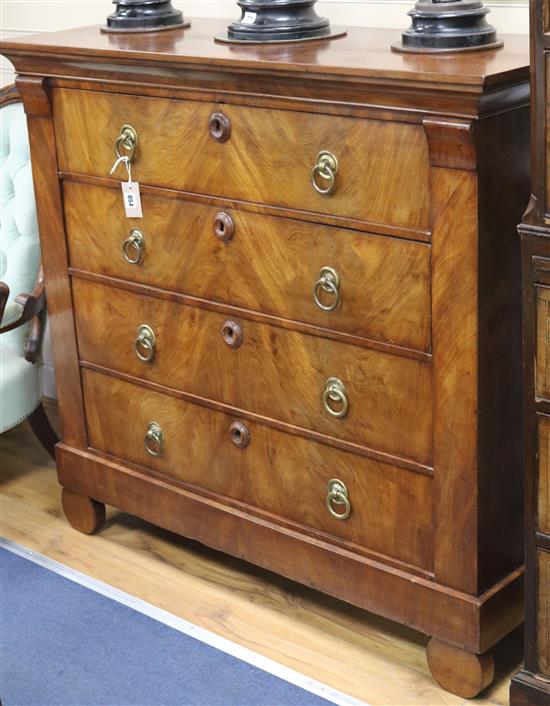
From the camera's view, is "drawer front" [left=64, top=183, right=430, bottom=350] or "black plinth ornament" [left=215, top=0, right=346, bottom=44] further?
"black plinth ornament" [left=215, top=0, right=346, bottom=44]

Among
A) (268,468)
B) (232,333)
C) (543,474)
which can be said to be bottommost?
(268,468)

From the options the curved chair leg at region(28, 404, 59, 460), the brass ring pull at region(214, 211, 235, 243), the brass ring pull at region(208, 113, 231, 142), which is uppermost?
the brass ring pull at region(208, 113, 231, 142)

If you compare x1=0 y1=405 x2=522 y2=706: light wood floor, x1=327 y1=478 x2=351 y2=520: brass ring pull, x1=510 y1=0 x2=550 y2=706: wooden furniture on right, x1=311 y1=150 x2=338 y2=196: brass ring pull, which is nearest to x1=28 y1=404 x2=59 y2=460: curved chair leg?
x1=0 y1=405 x2=522 y2=706: light wood floor

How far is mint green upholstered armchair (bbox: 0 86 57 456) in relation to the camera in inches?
128

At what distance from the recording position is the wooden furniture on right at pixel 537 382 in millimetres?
1938

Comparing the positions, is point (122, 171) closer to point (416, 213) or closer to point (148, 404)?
point (148, 404)

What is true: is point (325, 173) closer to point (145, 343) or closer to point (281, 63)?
point (281, 63)

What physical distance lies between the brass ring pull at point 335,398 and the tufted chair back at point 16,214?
1.18 metres

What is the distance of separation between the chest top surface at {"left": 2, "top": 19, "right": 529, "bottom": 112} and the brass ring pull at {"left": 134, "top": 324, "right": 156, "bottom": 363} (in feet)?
2.02

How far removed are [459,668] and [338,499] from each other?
45cm

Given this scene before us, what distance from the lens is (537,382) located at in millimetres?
2135

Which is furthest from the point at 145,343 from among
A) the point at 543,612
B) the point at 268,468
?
the point at 543,612

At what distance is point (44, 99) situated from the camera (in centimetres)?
286

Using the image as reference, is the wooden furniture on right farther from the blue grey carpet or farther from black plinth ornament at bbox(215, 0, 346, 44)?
black plinth ornament at bbox(215, 0, 346, 44)
